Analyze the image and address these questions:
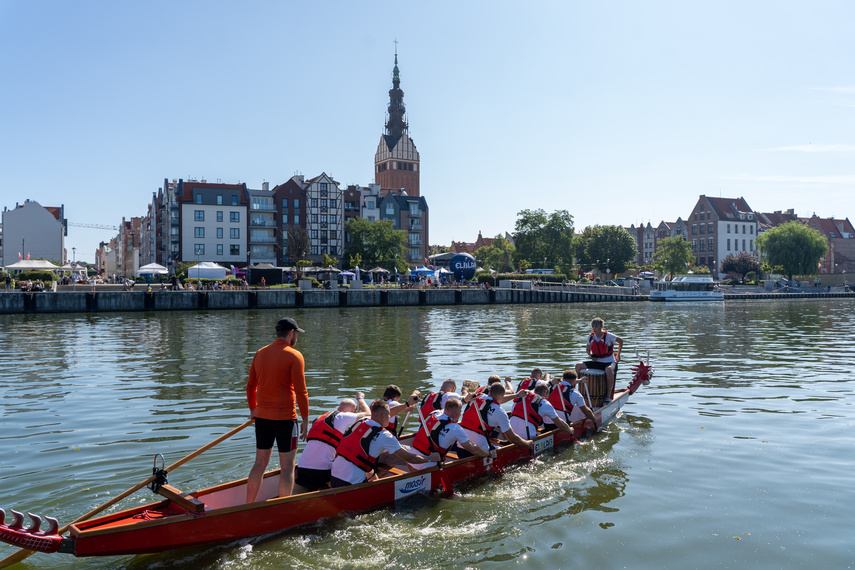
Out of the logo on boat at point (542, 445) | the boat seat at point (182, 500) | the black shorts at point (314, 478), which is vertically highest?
the boat seat at point (182, 500)

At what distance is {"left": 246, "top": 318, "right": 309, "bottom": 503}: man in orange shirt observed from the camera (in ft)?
25.4

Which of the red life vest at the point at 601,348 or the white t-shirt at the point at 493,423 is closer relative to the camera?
Answer: the white t-shirt at the point at 493,423

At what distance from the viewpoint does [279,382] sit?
7.76m

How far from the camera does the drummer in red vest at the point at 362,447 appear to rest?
8430 millimetres

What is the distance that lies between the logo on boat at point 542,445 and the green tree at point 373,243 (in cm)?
7855

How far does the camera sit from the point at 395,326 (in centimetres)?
3822

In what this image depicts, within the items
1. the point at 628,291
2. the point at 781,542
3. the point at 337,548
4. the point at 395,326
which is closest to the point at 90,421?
the point at 337,548

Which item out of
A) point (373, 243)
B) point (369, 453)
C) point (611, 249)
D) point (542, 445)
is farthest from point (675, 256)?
point (369, 453)

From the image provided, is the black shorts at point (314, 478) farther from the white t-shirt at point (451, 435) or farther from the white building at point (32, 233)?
the white building at point (32, 233)

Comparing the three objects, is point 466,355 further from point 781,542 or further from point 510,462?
point 781,542

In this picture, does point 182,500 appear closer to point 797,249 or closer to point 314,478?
point 314,478

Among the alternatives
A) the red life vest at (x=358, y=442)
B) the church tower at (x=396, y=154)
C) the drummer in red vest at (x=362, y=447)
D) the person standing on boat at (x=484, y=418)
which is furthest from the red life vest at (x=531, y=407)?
the church tower at (x=396, y=154)

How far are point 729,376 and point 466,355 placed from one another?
9422mm

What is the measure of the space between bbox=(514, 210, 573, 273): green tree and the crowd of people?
311 ft
